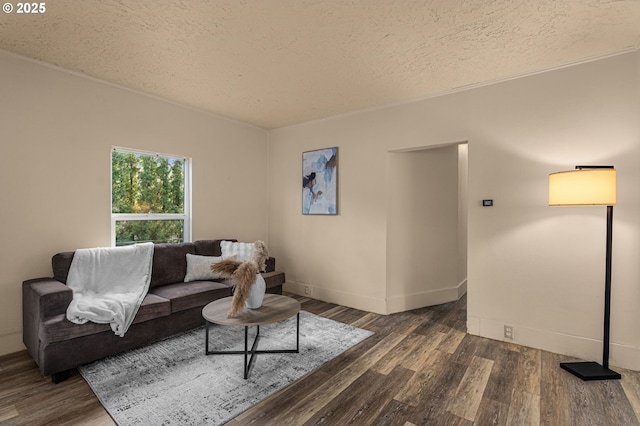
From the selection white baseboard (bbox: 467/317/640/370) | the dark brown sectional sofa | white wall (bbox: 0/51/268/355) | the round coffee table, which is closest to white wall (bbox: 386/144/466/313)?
white baseboard (bbox: 467/317/640/370)

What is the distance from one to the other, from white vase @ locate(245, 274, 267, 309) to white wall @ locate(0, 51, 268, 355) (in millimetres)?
1895

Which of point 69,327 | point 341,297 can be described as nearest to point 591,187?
point 341,297

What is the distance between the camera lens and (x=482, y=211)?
321cm

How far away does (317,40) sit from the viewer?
2.41 meters

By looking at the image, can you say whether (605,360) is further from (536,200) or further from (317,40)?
(317,40)

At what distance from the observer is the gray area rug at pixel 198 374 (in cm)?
196

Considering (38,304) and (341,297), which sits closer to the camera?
(38,304)

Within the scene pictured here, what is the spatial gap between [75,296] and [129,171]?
1.52 meters

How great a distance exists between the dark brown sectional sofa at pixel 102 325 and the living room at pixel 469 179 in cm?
38

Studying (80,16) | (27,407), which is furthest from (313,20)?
(27,407)

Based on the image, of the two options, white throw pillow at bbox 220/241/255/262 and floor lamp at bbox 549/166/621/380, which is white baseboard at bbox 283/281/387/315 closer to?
white throw pillow at bbox 220/241/255/262

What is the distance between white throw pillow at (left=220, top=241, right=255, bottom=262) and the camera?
12.6ft

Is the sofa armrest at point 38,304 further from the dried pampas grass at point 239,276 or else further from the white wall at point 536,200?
the white wall at point 536,200

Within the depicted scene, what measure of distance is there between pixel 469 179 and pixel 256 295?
2509 millimetres
